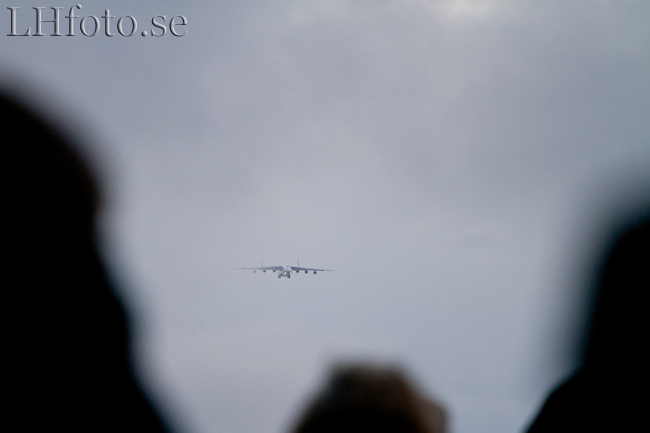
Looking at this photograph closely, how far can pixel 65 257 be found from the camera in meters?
2.10

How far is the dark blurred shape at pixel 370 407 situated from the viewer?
2113 millimetres

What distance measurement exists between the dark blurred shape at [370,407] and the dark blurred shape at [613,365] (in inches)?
25.4

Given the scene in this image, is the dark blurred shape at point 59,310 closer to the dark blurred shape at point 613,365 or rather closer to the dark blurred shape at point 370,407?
the dark blurred shape at point 370,407

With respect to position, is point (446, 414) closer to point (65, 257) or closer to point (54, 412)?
point (54, 412)

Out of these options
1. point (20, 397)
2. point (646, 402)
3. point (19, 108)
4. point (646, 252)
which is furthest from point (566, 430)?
point (19, 108)

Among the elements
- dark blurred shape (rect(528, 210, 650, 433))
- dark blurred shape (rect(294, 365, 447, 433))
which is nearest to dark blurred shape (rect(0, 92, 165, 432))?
dark blurred shape (rect(294, 365, 447, 433))

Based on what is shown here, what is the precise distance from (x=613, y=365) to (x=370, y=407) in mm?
1189

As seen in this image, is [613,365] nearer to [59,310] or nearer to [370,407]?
[370,407]

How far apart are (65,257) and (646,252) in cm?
255

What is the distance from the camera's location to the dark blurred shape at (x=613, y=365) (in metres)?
2.23

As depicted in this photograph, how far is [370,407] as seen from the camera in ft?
7.08

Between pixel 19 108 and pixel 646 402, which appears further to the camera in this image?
pixel 646 402

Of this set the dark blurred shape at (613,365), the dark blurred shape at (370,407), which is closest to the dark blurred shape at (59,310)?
the dark blurred shape at (370,407)

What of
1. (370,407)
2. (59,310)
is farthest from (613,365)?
(59,310)
